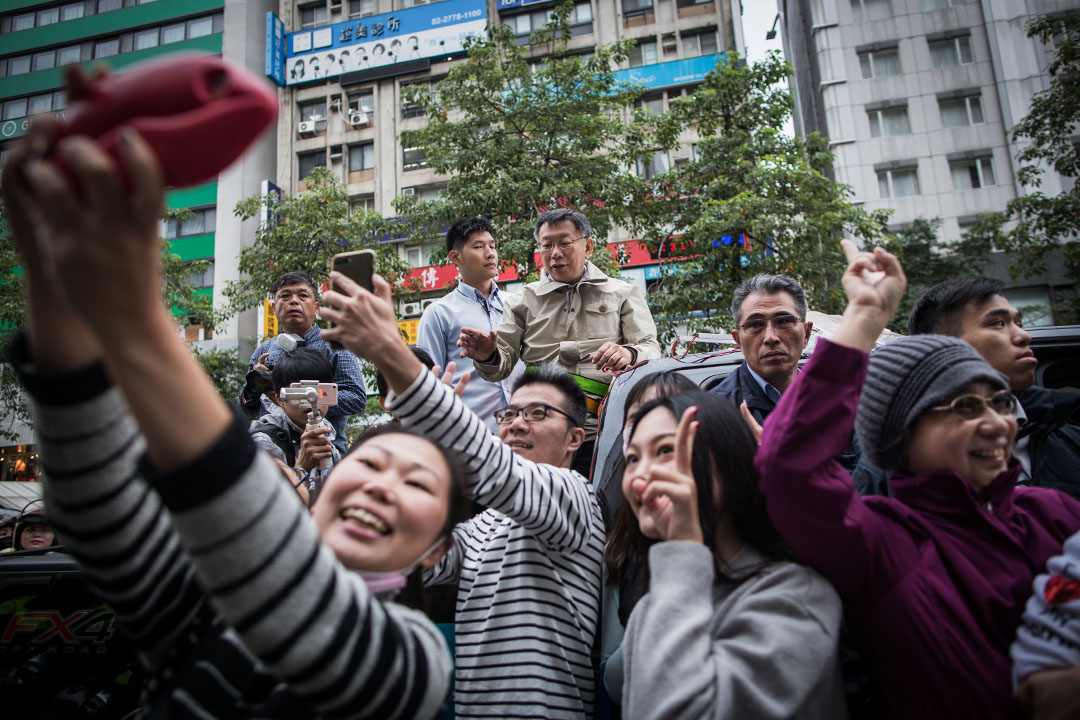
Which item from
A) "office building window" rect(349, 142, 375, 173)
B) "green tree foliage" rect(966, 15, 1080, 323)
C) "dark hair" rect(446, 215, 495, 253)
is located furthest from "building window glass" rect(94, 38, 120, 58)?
"green tree foliage" rect(966, 15, 1080, 323)

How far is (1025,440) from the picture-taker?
241 centimetres

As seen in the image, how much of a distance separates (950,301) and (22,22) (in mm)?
36389

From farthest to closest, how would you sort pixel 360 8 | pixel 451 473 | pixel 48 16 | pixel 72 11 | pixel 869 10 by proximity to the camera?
pixel 48 16 → pixel 72 11 → pixel 360 8 → pixel 869 10 → pixel 451 473

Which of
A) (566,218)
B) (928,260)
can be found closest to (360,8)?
(928,260)

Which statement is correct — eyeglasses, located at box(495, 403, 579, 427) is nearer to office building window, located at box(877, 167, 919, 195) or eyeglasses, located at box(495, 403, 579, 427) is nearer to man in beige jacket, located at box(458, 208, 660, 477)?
man in beige jacket, located at box(458, 208, 660, 477)

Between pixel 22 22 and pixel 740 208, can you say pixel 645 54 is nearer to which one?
pixel 740 208

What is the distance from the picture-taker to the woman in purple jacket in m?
1.41

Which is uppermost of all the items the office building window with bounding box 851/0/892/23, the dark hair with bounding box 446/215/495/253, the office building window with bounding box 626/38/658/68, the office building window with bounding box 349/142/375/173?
the office building window with bounding box 851/0/892/23

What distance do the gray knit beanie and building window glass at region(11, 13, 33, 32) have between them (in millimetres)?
36034

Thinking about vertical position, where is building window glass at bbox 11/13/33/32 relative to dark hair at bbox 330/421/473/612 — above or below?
above

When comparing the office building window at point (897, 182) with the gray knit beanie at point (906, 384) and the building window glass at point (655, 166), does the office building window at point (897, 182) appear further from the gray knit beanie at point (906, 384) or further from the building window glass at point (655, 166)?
the gray knit beanie at point (906, 384)

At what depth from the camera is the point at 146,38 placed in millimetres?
25188

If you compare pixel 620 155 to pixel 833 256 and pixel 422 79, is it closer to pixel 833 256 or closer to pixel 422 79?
pixel 833 256

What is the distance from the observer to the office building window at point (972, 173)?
18562mm
